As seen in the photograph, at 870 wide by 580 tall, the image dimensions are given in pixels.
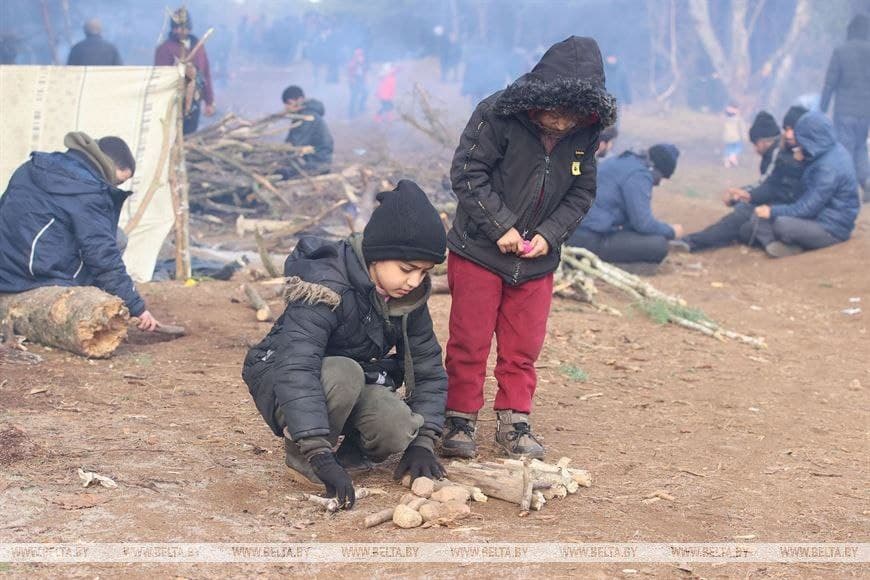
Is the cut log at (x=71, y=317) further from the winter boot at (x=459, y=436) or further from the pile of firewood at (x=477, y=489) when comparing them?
the pile of firewood at (x=477, y=489)

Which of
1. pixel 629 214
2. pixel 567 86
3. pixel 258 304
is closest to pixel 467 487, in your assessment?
pixel 567 86

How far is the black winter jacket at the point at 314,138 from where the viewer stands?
12742 mm

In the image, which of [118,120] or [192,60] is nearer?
[118,120]

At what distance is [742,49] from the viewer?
2752 centimetres

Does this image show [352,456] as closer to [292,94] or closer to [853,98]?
[292,94]

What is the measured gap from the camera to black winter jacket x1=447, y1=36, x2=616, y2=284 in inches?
164

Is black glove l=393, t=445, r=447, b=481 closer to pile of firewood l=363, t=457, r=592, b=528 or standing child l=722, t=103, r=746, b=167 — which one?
pile of firewood l=363, t=457, r=592, b=528

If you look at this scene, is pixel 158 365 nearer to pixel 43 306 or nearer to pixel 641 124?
pixel 43 306

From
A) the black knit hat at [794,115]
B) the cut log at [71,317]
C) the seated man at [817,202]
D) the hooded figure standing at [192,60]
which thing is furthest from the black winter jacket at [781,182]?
the cut log at [71,317]

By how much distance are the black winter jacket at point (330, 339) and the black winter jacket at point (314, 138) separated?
9.01 m

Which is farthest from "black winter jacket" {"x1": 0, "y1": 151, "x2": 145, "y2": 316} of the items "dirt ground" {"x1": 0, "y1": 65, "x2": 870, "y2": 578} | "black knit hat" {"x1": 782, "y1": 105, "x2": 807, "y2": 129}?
"black knit hat" {"x1": 782, "y1": 105, "x2": 807, "y2": 129}

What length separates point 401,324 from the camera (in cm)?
376

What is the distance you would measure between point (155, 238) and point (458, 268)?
14.1ft

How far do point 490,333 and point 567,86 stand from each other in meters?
1.13
